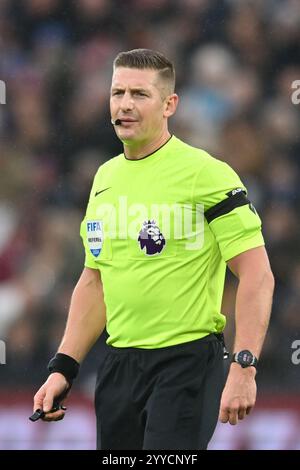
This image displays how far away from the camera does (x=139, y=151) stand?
4266mm

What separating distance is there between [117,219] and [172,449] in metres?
0.90

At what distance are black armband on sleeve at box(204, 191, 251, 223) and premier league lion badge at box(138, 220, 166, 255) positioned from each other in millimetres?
199

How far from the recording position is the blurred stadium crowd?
7.28 m

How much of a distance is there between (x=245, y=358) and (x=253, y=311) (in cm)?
18

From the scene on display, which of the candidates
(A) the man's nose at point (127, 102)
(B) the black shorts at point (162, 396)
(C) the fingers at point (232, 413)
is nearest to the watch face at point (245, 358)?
(C) the fingers at point (232, 413)

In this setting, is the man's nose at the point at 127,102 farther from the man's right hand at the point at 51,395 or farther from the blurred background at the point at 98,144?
the blurred background at the point at 98,144

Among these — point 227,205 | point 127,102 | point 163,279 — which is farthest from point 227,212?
point 127,102

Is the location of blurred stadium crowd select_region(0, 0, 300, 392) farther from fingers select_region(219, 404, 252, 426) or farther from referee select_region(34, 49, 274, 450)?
fingers select_region(219, 404, 252, 426)

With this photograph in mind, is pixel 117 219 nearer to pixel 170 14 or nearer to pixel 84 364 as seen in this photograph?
pixel 84 364

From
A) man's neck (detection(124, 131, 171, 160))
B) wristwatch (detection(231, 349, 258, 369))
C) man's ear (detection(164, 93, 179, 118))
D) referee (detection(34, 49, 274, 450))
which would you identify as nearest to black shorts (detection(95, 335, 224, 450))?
A: referee (detection(34, 49, 274, 450))

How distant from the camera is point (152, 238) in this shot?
13.4ft

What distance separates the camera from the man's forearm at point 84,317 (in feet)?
14.3

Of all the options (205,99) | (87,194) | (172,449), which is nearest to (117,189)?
(172,449)

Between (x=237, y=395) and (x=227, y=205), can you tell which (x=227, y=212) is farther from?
(x=237, y=395)
